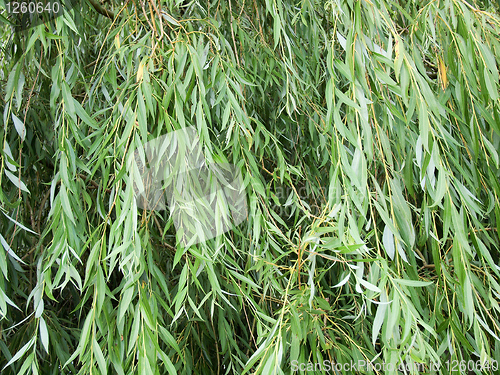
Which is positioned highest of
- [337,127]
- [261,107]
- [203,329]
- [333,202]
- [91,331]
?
[337,127]

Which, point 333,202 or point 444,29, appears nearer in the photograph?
point 333,202

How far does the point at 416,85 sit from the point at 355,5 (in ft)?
0.60

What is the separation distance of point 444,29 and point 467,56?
0.49 ft

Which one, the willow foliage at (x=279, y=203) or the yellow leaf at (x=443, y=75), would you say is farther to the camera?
the yellow leaf at (x=443, y=75)

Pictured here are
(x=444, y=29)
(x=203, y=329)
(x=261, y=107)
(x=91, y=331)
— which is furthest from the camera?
(x=261, y=107)

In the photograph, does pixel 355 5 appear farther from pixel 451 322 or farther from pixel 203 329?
pixel 203 329

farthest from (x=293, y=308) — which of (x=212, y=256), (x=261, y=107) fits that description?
(x=261, y=107)

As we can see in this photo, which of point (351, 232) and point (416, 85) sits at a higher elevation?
point (416, 85)

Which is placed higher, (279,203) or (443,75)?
(443,75)

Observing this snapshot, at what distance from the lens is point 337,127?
71cm

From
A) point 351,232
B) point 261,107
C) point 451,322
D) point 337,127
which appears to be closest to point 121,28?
point 261,107

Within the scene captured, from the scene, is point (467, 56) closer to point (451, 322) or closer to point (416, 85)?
point (416, 85)

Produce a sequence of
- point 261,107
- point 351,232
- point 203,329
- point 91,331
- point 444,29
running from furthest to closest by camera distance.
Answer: point 261,107
point 203,329
point 444,29
point 91,331
point 351,232

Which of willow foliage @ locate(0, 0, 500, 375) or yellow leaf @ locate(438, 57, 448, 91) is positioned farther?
yellow leaf @ locate(438, 57, 448, 91)
